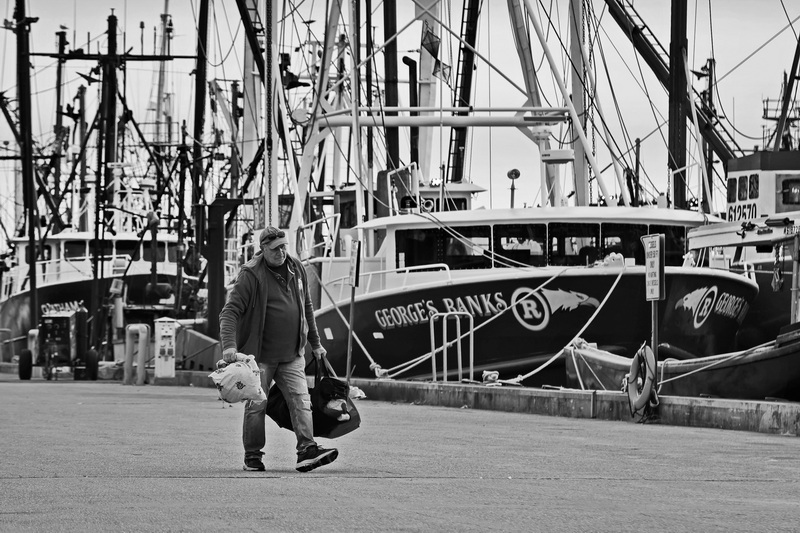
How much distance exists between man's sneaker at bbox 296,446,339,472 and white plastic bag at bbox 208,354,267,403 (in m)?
0.48

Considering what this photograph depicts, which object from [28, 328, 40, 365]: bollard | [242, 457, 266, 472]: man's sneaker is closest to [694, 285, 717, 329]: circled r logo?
[242, 457, 266, 472]: man's sneaker

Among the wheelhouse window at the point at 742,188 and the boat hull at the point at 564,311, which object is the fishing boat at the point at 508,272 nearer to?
the boat hull at the point at 564,311

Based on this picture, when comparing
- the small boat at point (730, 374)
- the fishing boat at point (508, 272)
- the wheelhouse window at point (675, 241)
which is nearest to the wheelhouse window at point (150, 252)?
the fishing boat at point (508, 272)

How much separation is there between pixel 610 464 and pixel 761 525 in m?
3.55

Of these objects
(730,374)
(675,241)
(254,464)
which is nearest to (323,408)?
(254,464)

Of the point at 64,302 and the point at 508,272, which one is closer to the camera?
the point at 508,272

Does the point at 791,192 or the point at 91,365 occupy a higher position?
the point at 791,192

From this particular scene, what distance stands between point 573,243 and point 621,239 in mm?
802

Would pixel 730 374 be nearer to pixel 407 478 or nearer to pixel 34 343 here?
pixel 407 478

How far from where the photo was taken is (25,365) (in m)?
34.5

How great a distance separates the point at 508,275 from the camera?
80.1 ft

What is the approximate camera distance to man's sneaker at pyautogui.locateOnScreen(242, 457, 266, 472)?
10.2 meters

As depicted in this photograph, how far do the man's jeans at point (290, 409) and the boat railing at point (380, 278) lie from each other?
46.9ft

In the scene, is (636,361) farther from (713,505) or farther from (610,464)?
(713,505)
